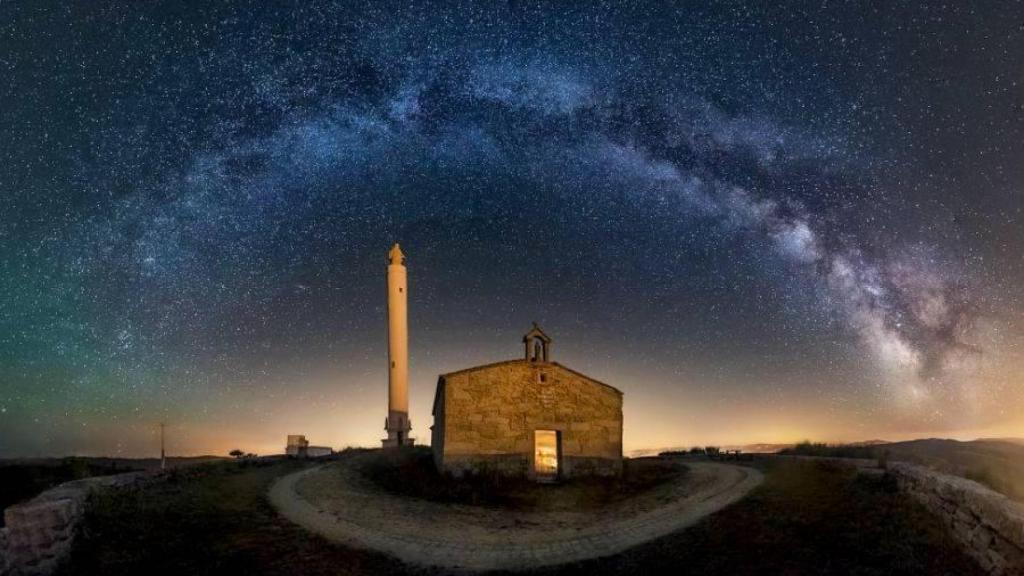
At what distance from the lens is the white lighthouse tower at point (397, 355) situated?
127ft

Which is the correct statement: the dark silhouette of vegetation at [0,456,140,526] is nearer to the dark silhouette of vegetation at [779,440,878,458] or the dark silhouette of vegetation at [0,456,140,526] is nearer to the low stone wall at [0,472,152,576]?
the low stone wall at [0,472,152,576]

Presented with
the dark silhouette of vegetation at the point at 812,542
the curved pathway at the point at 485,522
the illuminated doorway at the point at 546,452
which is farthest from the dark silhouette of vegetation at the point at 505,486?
the dark silhouette of vegetation at the point at 812,542

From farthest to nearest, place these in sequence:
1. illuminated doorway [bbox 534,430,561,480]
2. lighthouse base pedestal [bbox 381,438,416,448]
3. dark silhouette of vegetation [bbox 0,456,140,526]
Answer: lighthouse base pedestal [bbox 381,438,416,448] → illuminated doorway [bbox 534,430,561,480] → dark silhouette of vegetation [bbox 0,456,140,526]

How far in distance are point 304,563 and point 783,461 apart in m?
20.6

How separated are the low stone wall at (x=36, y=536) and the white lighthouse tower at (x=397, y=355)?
27.1 metres

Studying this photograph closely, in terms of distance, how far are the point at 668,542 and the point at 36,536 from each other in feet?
43.5

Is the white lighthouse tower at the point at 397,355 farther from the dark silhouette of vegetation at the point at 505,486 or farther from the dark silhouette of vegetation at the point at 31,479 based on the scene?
the dark silhouette of vegetation at the point at 31,479

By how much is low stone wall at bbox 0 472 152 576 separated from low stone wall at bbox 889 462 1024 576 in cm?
1701

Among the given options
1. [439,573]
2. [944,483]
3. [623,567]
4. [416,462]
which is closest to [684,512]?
[623,567]

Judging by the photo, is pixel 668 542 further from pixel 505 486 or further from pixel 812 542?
pixel 505 486

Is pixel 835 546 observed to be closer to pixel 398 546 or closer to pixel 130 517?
pixel 398 546

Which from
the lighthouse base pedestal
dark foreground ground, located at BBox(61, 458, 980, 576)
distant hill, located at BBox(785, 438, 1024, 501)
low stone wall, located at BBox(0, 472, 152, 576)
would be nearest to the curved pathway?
dark foreground ground, located at BBox(61, 458, 980, 576)

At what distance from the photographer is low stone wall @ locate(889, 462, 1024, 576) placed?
949cm

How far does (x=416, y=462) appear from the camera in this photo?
1049 inches
